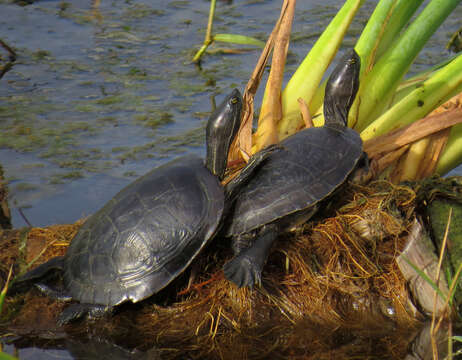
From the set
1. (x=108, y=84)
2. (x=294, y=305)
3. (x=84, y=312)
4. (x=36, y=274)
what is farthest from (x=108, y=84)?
(x=294, y=305)

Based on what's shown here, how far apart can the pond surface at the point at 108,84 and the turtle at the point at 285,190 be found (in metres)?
0.95

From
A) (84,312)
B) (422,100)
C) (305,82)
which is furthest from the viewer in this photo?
(305,82)

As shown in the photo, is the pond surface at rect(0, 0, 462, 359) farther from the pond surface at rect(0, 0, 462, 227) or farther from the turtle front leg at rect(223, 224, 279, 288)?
the turtle front leg at rect(223, 224, 279, 288)

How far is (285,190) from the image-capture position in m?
3.29

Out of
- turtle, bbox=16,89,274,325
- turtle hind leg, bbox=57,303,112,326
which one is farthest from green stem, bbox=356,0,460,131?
turtle hind leg, bbox=57,303,112,326

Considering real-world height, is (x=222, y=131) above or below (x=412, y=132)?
above

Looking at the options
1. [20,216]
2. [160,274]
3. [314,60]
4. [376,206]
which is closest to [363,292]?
[376,206]

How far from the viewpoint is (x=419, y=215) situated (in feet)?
11.5

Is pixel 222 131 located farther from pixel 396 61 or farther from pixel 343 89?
pixel 396 61

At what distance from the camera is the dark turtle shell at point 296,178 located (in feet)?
10.6

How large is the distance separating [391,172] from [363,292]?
104 cm

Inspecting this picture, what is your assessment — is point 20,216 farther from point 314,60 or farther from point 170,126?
point 314,60

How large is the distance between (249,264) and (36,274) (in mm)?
1057

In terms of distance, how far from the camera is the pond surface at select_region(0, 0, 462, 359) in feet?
15.0
